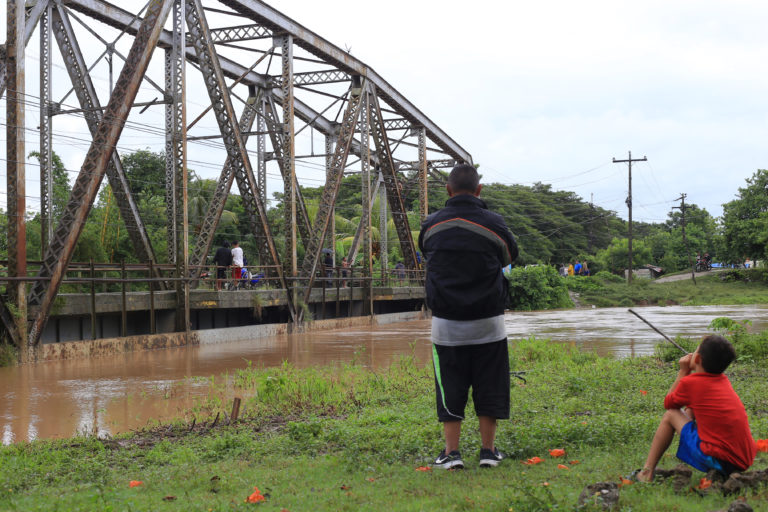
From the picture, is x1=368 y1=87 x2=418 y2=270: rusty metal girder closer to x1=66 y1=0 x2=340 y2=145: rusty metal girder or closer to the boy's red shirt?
x1=66 y1=0 x2=340 y2=145: rusty metal girder

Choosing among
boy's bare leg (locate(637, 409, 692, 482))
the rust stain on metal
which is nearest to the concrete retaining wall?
the rust stain on metal

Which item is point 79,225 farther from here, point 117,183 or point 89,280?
point 117,183

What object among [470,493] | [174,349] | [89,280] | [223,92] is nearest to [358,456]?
[470,493]

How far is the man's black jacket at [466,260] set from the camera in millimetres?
4191

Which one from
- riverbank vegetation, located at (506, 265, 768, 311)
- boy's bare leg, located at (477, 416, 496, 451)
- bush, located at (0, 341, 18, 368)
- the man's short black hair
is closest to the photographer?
boy's bare leg, located at (477, 416, 496, 451)

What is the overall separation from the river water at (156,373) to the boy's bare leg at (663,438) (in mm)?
4421

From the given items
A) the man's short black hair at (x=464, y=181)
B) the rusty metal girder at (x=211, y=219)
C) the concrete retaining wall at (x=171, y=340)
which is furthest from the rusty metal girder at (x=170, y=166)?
the man's short black hair at (x=464, y=181)

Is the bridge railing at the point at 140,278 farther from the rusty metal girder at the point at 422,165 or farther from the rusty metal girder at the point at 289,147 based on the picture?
the rusty metal girder at the point at 422,165

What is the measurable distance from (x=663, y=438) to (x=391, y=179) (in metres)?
26.1

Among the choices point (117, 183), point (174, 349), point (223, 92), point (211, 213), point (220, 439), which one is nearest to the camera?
point (220, 439)

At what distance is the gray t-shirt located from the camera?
4.19 metres

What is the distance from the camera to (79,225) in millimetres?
12555

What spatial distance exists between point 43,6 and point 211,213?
597 cm

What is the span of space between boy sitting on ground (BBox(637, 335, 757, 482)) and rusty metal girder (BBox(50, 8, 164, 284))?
46.3 ft
